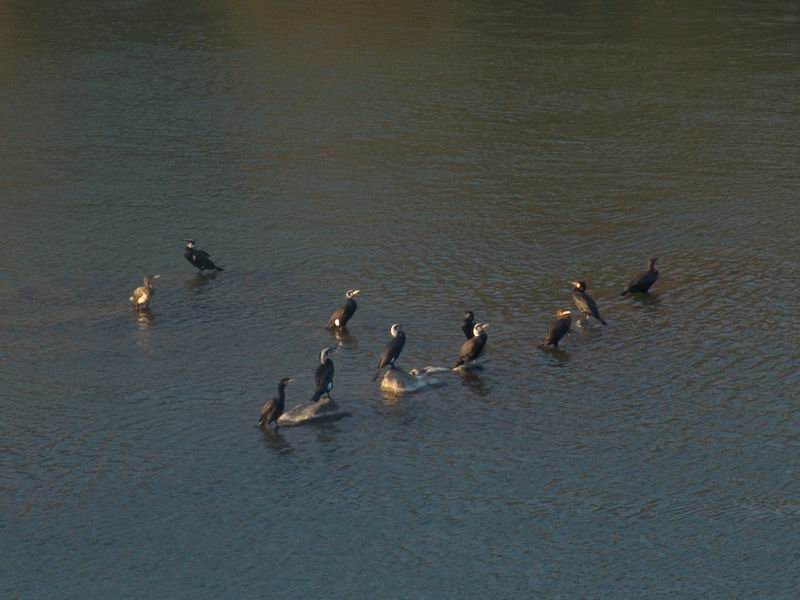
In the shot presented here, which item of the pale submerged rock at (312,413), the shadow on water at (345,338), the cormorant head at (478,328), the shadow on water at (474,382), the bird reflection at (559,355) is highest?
the cormorant head at (478,328)

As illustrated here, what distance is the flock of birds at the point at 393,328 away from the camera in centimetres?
2254

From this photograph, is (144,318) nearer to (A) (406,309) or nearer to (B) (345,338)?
(B) (345,338)

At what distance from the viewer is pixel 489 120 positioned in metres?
40.2

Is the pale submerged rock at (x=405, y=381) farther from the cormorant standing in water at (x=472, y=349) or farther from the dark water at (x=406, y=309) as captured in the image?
the cormorant standing in water at (x=472, y=349)

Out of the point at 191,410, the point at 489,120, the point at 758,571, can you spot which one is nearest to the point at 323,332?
the point at 191,410

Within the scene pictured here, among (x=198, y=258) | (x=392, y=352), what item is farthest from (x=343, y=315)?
(x=198, y=258)

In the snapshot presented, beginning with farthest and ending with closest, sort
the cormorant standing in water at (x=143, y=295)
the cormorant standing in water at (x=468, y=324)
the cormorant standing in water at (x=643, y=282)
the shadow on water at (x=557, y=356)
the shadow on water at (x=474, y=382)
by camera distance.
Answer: the cormorant standing in water at (x=643, y=282) < the cormorant standing in water at (x=143, y=295) < the cormorant standing in water at (x=468, y=324) < the shadow on water at (x=557, y=356) < the shadow on water at (x=474, y=382)

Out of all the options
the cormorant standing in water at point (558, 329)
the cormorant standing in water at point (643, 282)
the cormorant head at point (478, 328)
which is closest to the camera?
the cormorant head at point (478, 328)

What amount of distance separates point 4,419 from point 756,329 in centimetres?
1285

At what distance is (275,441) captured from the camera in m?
21.5

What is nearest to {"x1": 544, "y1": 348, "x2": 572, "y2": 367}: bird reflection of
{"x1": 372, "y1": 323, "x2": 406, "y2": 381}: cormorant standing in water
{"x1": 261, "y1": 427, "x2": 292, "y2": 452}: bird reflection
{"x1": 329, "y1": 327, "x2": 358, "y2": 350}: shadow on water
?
{"x1": 372, "y1": 323, "x2": 406, "y2": 381}: cormorant standing in water

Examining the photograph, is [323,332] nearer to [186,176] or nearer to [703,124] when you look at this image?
[186,176]

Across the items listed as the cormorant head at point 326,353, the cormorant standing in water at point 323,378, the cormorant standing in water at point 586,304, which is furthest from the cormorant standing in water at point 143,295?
the cormorant standing in water at point 586,304

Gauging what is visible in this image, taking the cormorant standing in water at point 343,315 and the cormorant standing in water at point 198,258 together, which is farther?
the cormorant standing in water at point 198,258
